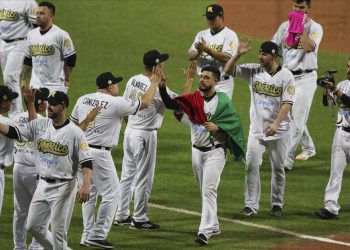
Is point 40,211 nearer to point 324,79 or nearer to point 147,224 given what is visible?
point 147,224

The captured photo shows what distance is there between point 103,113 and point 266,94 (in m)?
2.39

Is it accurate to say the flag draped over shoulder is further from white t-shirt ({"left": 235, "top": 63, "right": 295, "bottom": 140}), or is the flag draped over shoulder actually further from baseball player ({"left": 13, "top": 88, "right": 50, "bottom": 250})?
baseball player ({"left": 13, "top": 88, "right": 50, "bottom": 250})

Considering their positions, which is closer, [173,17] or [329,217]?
[329,217]

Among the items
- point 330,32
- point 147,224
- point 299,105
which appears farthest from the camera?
point 330,32

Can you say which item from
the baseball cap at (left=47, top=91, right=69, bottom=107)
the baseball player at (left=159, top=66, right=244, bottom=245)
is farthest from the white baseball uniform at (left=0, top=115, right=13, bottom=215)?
the baseball player at (left=159, top=66, right=244, bottom=245)

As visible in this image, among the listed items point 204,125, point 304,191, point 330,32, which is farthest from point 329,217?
point 330,32

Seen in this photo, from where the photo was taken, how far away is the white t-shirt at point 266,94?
1310 cm

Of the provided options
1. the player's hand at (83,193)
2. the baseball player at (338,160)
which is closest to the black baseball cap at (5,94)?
the player's hand at (83,193)

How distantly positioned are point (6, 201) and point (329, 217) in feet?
13.7

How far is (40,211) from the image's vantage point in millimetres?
10586

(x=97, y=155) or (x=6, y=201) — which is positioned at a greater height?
(x=97, y=155)

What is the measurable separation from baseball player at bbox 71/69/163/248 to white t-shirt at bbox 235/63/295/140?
1.79 meters

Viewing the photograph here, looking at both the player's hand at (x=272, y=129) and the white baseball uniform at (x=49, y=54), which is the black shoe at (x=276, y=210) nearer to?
the player's hand at (x=272, y=129)

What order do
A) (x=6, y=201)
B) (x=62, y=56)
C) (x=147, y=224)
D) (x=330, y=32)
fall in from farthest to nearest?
(x=330, y=32), (x=62, y=56), (x=6, y=201), (x=147, y=224)
